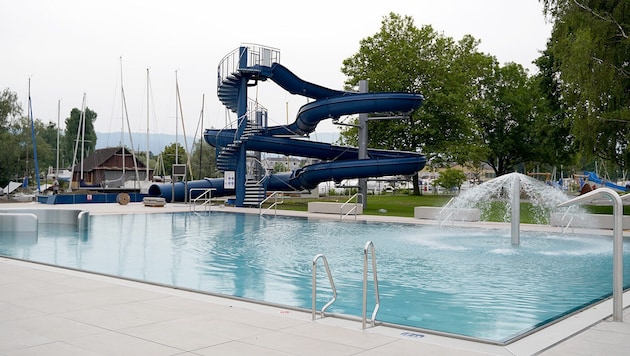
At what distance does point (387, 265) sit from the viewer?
1261 centimetres

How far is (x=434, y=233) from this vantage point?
794 inches

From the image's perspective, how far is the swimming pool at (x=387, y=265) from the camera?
8.43m

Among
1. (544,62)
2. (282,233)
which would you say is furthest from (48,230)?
(544,62)

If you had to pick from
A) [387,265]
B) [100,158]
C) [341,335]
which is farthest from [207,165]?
[341,335]

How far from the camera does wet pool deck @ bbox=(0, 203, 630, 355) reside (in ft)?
18.6

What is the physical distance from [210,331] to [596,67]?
2275 centimetres

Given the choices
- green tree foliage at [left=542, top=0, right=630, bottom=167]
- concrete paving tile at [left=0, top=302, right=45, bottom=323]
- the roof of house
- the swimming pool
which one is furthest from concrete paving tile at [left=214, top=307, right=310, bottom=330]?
the roof of house

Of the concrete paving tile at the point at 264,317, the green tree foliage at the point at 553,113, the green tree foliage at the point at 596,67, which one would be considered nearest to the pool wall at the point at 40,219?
Result: the concrete paving tile at the point at 264,317

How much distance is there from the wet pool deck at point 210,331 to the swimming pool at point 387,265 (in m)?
0.59

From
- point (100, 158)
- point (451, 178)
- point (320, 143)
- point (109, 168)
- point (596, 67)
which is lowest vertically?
point (451, 178)

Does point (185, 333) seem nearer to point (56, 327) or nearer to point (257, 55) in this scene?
point (56, 327)

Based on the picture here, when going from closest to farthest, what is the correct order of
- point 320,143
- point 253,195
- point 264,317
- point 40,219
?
point 264,317 < point 40,219 < point 253,195 < point 320,143

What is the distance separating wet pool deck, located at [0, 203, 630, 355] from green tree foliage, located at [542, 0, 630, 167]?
60.0 ft

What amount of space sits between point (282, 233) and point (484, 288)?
10.9 metres
